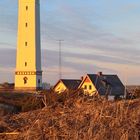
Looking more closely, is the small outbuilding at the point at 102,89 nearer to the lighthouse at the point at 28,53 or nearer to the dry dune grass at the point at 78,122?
the dry dune grass at the point at 78,122

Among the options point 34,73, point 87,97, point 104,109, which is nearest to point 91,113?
point 104,109

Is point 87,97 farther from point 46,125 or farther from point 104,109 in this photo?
point 46,125

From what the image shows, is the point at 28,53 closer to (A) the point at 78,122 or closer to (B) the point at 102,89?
(B) the point at 102,89

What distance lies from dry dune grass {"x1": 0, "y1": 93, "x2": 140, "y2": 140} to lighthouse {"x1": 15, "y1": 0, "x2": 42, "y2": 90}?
68.0m

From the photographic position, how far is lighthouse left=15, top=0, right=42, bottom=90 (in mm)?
75875

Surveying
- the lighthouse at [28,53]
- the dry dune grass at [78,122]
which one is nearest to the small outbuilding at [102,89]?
the dry dune grass at [78,122]

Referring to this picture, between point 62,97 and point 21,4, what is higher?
point 21,4

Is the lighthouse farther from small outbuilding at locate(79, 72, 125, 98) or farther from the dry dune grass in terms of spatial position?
the dry dune grass

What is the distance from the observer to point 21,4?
80438mm

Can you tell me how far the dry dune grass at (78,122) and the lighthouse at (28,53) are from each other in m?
68.0

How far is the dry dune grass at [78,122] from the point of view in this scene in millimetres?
6730

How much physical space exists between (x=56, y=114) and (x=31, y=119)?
36cm

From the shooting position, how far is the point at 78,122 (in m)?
6.89

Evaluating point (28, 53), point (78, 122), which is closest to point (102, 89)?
point (78, 122)
